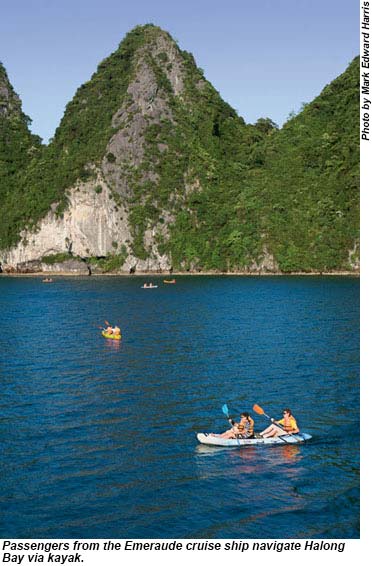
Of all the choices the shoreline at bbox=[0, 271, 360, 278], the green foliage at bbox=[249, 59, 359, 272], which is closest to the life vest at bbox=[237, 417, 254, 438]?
the shoreline at bbox=[0, 271, 360, 278]

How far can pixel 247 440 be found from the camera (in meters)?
26.4

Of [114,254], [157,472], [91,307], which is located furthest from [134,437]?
[114,254]

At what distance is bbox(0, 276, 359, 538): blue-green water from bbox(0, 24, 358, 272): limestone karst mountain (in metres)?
94.0

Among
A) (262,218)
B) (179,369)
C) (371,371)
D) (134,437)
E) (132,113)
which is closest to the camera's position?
(371,371)

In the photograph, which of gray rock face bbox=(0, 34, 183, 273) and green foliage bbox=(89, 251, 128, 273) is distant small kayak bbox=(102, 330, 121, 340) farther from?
gray rock face bbox=(0, 34, 183, 273)

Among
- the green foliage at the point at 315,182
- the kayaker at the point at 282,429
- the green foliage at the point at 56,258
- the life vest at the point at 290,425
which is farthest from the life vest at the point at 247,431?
the green foliage at the point at 56,258

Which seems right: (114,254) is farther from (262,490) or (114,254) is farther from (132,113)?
(262,490)

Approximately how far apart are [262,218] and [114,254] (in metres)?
39.3

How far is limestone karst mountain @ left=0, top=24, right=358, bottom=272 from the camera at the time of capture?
15388cm

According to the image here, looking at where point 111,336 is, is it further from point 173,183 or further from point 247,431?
point 173,183

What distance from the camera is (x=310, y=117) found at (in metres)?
175

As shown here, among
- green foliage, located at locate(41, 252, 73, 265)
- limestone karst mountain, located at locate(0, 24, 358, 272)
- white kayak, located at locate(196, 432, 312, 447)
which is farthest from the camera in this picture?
green foliage, located at locate(41, 252, 73, 265)

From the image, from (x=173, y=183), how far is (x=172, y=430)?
14308cm

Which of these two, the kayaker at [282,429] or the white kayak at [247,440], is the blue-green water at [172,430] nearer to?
the white kayak at [247,440]
